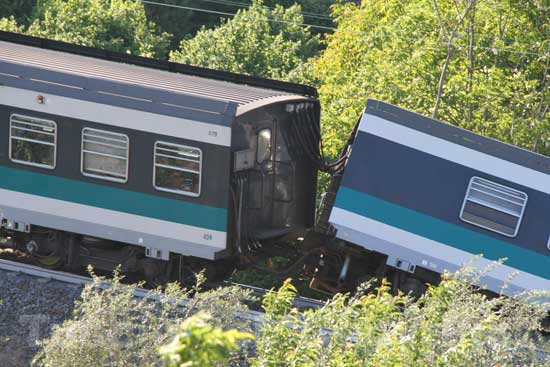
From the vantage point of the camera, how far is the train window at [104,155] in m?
14.9

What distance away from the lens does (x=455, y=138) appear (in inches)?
598

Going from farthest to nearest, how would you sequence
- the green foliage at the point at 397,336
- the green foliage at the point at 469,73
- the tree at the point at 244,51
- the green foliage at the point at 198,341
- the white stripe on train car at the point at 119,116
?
the tree at the point at 244,51 < the green foliage at the point at 469,73 < the white stripe on train car at the point at 119,116 < the green foliage at the point at 397,336 < the green foliage at the point at 198,341

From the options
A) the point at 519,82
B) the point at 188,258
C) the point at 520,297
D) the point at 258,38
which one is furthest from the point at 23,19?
the point at 520,297

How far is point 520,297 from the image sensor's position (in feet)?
36.2

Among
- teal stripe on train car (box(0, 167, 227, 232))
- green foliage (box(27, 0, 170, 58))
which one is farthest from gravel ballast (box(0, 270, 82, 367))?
green foliage (box(27, 0, 170, 58))

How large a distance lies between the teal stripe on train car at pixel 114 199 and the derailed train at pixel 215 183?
2cm

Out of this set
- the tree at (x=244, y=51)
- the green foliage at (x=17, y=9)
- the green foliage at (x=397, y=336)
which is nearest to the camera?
the green foliage at (x=397, y=336)

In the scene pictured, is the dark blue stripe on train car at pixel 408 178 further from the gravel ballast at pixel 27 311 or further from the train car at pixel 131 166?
the gravel ballast at pixel 27 311

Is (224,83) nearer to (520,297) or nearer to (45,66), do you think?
(45,66)

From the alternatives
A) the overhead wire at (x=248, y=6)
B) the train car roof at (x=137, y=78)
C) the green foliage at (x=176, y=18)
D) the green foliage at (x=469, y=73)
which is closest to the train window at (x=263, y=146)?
the train car roof at (x=137, y=78)

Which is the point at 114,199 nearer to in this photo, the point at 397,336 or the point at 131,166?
the point at 131,166

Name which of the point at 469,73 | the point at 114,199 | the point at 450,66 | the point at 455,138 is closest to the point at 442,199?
the point at 455,138

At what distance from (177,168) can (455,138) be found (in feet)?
14.4

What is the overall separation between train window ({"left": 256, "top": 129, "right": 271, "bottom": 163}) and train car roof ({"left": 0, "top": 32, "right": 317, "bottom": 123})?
20.9 inches
